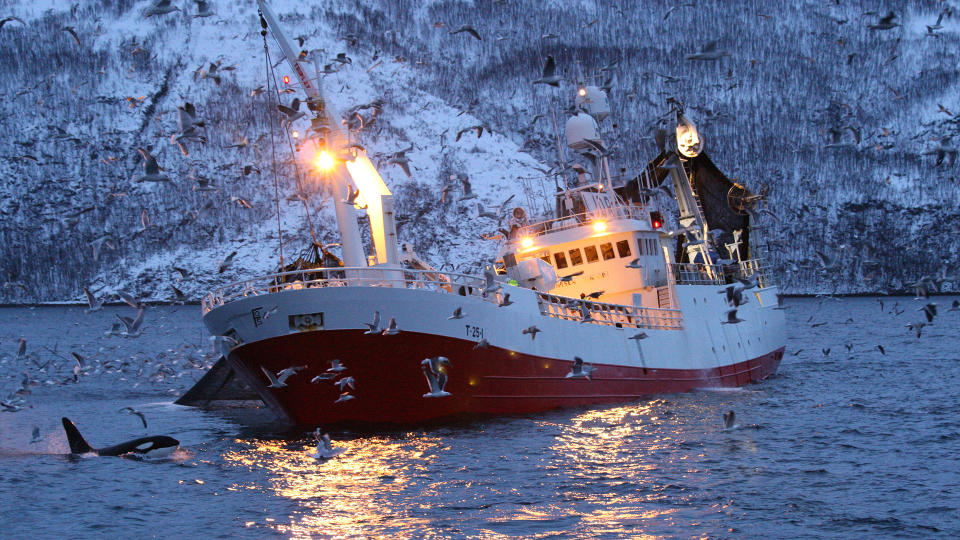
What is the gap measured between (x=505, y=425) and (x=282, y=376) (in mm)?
6527

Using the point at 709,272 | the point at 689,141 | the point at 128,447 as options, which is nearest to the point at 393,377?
the point at 128,447

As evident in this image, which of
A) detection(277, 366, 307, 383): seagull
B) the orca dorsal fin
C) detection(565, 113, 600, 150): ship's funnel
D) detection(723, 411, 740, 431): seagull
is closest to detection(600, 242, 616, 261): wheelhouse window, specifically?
detection(565, 113, 600, 150): ship's funnel

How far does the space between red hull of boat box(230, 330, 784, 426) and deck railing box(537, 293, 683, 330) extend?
1.76 meters

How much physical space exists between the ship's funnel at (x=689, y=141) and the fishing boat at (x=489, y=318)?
7.70m

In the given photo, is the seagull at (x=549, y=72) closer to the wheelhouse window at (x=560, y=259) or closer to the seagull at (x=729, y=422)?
the seagull at (x=729, y=422)

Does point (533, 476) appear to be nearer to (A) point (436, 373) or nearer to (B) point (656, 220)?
(A) point (436, 373)

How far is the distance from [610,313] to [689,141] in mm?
18360

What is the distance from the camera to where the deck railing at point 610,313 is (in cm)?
3208

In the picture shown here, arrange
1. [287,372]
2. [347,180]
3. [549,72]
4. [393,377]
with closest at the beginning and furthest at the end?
[549,72] < [287,372] < [393,377] < [347,180]

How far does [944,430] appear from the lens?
2834 cm

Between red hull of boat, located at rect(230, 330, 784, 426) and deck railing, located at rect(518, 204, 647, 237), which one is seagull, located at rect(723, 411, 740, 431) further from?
deck railing, located at rect(518, 204, 647, 237)

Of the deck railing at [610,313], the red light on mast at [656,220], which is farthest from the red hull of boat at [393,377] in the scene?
the red light on mast at [656,220]

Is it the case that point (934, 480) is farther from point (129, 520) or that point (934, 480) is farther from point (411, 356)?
point (129, 520)

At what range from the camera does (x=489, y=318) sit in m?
29.1
